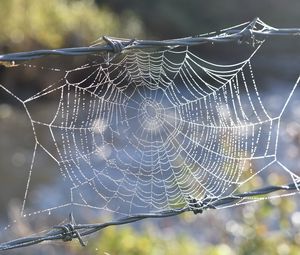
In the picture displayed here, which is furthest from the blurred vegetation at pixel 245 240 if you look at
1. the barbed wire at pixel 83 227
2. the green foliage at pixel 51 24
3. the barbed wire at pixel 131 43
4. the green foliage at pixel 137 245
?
the green foliage at pixel 51 24

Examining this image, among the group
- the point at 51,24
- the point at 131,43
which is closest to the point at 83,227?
the point at 131,43

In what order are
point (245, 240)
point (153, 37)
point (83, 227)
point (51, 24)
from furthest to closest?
point (153, 37)
point (51, 24)
point (245, 240)
point (83, 227)

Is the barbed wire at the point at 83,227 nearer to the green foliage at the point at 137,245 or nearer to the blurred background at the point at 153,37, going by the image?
the blurred background at the point at 153,37

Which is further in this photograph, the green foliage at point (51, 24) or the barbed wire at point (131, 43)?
the green foliage at point (51, 24)

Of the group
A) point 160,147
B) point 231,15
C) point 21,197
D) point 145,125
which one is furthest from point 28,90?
point 231,15

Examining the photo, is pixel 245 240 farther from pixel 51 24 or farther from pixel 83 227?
pixel 51 24

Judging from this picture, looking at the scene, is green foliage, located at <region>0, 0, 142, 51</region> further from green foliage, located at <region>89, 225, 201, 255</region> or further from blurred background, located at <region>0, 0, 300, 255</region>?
green foliage, located at <region>89, 225, 201, 255</region>

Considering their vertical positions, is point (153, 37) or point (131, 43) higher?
point (131, 43)

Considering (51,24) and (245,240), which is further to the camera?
(51,24)

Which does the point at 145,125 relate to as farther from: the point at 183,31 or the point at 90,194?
the point at 183,31
